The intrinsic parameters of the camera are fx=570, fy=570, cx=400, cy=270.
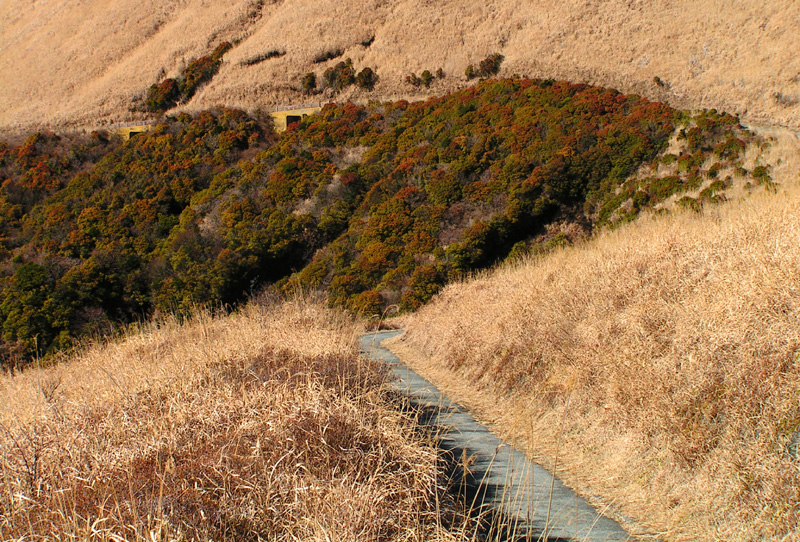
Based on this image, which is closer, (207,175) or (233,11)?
(207,175)

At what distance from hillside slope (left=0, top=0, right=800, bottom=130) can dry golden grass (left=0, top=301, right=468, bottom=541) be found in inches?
1008

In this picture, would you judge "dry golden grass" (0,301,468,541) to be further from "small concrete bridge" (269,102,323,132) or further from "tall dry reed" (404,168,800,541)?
"small concrete bridge" (269,102,323,132)

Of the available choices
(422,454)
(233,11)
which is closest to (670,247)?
(422,454)

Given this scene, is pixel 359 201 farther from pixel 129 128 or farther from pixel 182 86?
pixel 182 86

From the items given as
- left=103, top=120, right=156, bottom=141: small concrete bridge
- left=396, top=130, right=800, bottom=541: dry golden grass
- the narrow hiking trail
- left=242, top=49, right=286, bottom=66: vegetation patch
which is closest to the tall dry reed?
left=396, top=130, right=800, bottom=541: dry golden grass

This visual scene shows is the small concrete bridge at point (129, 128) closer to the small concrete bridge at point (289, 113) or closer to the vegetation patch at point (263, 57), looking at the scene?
the small concrete bridge at point (289, 113)

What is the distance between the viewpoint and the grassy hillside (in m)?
19.1

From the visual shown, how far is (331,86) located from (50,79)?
2998 centimetres

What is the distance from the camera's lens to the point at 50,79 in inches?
1989

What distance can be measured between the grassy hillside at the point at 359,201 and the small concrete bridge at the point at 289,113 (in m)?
3.38

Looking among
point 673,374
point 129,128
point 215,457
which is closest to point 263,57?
point 129,128

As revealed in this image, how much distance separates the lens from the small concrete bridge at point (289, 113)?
3453cm

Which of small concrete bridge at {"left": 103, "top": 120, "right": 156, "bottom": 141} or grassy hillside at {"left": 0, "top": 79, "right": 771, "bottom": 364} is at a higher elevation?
small concrete bridge at {"left": 103, "top": 120, "right": 156, "bottom": 141}

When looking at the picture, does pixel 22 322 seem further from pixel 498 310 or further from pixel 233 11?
pixel 233 11
